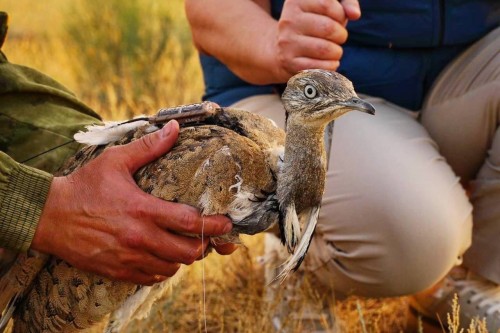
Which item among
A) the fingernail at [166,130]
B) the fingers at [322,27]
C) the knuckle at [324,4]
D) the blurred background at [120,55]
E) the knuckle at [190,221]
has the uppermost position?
the knuckle at [324,4]

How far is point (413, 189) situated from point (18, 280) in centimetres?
122

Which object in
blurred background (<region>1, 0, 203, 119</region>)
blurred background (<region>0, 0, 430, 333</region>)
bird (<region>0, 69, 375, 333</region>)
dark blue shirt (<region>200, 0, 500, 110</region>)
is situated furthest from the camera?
blurred background (<region>1, 0, 203, 119</region>)

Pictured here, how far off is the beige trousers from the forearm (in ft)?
0.70

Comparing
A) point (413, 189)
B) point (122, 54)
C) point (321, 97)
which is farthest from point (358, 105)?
point (122, 54)

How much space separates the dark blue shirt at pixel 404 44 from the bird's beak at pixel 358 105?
1.01 m

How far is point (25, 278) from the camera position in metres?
2.36

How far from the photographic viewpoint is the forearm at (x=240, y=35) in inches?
104

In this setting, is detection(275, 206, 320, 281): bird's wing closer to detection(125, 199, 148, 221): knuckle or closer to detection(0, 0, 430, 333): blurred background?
detection(125, 199, 148, 221): knuckle

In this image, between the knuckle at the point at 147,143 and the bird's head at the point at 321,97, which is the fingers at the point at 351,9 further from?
the knuckle at the point at 147,143

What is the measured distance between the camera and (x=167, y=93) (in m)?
5.53

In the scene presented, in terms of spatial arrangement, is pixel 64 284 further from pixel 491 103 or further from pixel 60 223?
pixel 491 103

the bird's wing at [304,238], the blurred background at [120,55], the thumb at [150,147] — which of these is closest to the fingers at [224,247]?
the bird's wing at [304,238]

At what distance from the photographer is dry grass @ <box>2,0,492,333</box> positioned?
121 inches

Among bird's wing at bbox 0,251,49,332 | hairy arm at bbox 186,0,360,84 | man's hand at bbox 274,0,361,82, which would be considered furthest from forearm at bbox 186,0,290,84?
bird's wing at bbox 0,251,49,332
